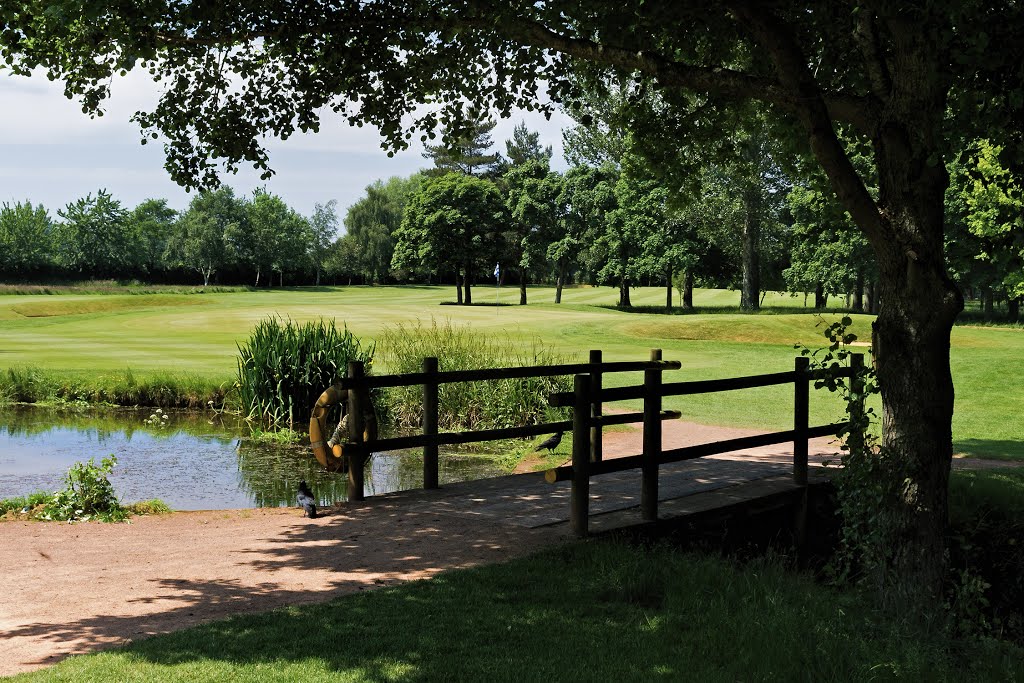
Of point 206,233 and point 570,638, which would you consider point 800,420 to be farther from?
point 206,233

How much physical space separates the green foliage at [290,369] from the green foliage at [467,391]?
1183mm

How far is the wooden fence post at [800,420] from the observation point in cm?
1117

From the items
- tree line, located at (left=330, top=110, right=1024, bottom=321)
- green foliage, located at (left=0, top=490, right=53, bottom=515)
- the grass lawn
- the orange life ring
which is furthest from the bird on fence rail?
tree line, located at (left=330, top=110, right=1024, bottom=321)

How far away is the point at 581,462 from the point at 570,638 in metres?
2.63

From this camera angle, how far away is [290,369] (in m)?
19.1

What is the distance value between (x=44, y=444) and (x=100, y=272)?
74187mm

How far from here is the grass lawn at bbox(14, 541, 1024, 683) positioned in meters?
5.64

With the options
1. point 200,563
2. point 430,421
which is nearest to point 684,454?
point 430,421

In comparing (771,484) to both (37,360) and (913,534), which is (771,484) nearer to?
(913,534)

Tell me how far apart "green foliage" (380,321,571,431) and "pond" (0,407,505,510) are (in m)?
Answer: 1.14

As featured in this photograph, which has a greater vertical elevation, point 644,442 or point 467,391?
point 644,442

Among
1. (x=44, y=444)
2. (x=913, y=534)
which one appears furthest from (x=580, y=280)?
(x=913, y=534)

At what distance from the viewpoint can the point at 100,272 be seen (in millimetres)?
85188

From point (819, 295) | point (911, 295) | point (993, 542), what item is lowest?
point (993, 542)
